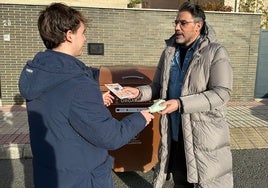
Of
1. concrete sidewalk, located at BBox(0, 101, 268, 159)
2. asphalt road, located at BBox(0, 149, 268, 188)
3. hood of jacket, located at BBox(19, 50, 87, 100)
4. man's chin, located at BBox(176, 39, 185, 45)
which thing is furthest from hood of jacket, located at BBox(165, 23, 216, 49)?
concrete sidewalk, located at BBox(0, 101, 268, 159)

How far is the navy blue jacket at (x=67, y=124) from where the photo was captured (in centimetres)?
151

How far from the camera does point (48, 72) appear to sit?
1515 millimetres

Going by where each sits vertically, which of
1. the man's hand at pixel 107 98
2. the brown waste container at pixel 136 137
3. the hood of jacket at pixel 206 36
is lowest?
the brown waste container at pixel 136 137

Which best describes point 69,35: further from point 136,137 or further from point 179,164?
point 136,137

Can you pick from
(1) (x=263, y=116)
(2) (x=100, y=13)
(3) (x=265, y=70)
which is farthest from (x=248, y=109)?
(2) (x=100, y=13)

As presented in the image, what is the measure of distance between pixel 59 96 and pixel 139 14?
238 inches

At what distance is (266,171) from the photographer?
4133 millimetres

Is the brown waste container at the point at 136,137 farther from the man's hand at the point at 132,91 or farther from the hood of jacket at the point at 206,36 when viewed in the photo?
the hood of jacket at the point at 206,36

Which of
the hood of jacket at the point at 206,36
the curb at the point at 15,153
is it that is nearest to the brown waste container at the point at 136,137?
the hood of jacket at the point at 206,36

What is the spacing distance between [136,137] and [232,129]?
2.51 meters

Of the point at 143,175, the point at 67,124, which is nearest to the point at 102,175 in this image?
the point at 67,124

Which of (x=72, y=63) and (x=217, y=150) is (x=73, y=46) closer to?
(x=72, y=63)

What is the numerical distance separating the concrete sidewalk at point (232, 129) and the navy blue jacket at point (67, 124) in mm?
3133

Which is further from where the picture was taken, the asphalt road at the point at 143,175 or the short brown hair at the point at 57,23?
the asphalt road at the point at 143,175
